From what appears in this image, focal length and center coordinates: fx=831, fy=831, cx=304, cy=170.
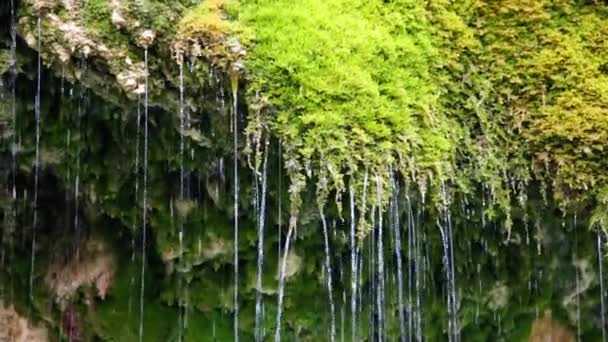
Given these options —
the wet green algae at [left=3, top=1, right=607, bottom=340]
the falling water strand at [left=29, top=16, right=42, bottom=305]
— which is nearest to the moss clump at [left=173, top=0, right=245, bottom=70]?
the wet green algae at [left=3, top=1, right=607, bottom=340]

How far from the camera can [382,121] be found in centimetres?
411

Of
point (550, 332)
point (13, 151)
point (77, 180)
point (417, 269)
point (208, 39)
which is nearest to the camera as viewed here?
point (208, 39)

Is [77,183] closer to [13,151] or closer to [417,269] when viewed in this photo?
[13,151]

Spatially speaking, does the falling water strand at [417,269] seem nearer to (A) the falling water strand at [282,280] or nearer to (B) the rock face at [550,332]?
(A) the falling water strand at [282,280]

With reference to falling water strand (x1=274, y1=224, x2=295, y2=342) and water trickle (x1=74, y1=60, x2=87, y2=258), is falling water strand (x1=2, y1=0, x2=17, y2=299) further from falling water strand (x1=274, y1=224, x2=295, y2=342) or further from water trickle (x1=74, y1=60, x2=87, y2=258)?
falling water strand (x1=274, y1=224, x2=295, y2=342)

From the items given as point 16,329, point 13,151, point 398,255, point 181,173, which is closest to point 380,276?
point 398,255

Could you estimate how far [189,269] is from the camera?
15.1 ft

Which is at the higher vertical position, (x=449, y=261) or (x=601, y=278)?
(x=449, y=261)

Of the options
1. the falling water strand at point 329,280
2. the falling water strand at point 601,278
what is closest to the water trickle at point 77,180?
the falling water strand at point 329,280

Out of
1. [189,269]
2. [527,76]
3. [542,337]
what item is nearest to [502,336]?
[542,337]

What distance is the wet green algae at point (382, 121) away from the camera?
13.1 feet

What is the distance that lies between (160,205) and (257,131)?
77 centimetres

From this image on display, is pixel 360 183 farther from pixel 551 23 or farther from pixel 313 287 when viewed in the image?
pixel 551 23

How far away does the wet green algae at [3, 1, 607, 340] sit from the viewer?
4008 mm
